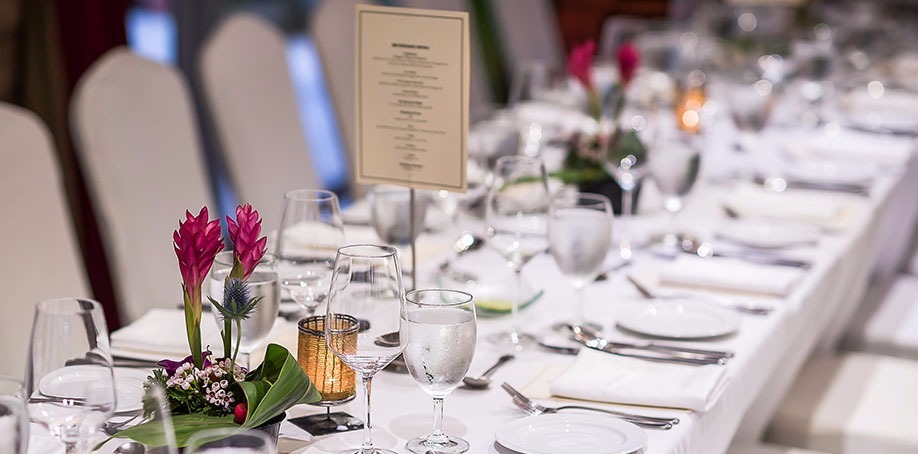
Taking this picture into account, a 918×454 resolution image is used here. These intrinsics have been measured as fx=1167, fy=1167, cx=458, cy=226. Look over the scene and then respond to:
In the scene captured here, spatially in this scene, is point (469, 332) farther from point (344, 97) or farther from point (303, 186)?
point (344, 97)

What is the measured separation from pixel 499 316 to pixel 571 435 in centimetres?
51

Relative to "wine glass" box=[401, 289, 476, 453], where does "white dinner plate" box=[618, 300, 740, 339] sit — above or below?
below

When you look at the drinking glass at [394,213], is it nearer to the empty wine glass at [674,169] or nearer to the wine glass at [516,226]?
the wine glass at [516,226]

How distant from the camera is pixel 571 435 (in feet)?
4.21

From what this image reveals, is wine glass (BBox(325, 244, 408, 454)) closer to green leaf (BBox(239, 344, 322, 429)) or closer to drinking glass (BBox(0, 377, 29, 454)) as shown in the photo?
green leaf (BBox(239, 344, 322, 429))

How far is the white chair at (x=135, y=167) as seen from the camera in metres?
2.39

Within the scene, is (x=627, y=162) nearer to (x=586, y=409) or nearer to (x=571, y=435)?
(x=586, y=409)

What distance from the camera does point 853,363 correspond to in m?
2.56

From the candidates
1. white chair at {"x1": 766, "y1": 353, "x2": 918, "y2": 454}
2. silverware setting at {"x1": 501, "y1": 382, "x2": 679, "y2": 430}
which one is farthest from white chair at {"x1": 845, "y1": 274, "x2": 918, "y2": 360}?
silverware setting at {"x1": 501, "y1": 382, "x2": 679, "y2": 430}

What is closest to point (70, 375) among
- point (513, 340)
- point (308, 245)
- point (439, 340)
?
point (439, 340)

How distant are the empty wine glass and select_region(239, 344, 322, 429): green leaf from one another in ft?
4.02

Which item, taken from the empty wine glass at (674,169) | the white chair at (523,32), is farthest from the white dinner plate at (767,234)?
the white chair at (523,32)

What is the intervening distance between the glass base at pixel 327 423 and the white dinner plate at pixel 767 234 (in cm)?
113

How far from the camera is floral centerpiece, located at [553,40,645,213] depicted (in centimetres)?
230
